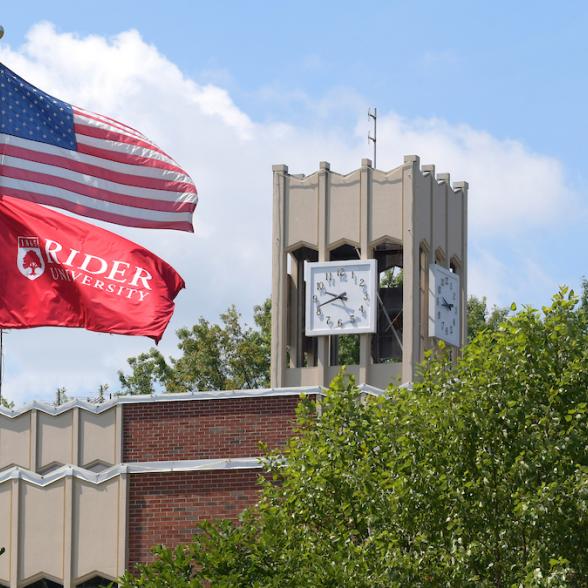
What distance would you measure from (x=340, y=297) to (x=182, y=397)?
56.5 ft

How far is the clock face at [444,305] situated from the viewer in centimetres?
4947

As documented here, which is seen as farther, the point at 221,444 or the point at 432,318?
the point at 432,318

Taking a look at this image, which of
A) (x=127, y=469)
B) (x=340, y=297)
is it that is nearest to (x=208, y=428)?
(x=127, y=469)

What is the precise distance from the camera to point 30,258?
2442 centimetres

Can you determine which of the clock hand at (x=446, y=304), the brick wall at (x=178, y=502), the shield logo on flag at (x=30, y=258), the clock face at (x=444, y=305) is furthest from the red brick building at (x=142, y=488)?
the clock hand at (x=446, y=304)

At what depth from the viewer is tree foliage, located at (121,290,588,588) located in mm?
21812

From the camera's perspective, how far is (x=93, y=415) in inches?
1298

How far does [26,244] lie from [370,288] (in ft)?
80.5

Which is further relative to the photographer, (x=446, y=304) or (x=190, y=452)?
(x=446, y=304)

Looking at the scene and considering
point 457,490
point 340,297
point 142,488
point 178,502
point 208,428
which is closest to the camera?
point 457,490

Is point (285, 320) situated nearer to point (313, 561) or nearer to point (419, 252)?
point (419, 252)

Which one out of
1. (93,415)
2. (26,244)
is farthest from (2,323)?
(93,415)

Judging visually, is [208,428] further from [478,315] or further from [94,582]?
[478,315]

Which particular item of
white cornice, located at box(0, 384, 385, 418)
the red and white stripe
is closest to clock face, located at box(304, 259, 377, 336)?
white cornice, located at box(0, 384, 385, 418)
